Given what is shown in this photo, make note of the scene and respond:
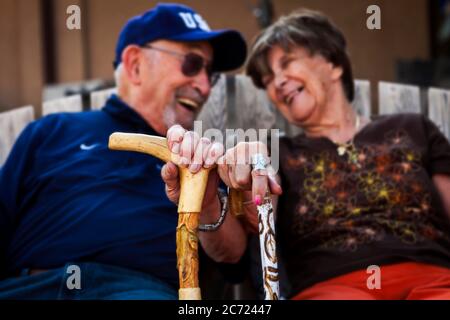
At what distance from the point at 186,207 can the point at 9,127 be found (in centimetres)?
147

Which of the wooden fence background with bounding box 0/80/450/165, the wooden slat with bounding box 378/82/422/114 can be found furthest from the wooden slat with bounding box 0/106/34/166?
the wooden slat with bounding box 378/82/422/114

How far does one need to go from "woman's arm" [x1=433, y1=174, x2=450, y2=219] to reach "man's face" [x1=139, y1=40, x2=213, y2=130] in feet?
2.62

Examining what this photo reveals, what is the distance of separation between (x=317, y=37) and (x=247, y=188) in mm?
1148

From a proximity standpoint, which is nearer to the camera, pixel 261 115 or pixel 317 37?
pixel 317 37

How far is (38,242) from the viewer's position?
6.61 feet

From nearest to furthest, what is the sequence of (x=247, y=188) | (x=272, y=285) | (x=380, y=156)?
(x=272, y=285) < (x=247, y=188) < (x=380, y=156)

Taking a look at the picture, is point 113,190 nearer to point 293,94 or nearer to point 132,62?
point 132,62

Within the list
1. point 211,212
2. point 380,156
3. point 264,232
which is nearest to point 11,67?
point 380,156

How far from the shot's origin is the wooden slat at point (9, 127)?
2.52m

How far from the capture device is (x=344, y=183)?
82.7 inches

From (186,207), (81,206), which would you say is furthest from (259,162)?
(81,206)

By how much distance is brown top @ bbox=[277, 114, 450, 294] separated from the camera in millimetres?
1987

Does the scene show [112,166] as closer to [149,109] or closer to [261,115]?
[149,109]

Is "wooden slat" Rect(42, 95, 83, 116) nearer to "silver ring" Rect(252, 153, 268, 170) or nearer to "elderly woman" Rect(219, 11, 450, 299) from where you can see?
"elderly woman" Rect(219, 11, 450, 299)
